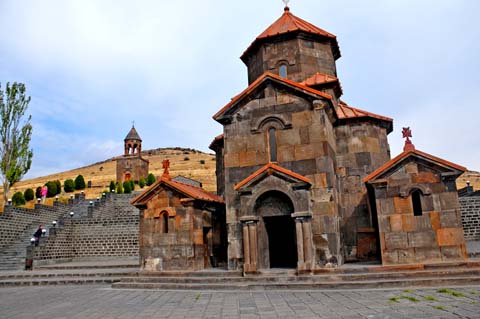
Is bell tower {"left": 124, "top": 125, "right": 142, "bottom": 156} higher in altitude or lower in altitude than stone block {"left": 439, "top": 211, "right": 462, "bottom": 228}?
higher

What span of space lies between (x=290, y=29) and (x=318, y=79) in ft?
8.30

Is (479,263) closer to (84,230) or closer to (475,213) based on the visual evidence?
(475,213)

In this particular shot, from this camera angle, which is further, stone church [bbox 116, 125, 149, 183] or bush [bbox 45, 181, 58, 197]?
stone church [bbox 116, 125, 149, 183]

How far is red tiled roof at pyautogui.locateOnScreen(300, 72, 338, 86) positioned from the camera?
12898 mm

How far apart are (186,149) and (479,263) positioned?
3654 inches

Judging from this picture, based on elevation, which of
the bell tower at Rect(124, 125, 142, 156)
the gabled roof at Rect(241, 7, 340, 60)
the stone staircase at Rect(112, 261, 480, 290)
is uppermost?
the bell tower at Rect(124, 125, 142, 156)

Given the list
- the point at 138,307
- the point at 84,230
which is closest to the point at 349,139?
the point at 138,307

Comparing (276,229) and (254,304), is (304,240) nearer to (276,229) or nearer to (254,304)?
(276,229)

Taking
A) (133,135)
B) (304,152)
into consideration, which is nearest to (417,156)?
(304,152)

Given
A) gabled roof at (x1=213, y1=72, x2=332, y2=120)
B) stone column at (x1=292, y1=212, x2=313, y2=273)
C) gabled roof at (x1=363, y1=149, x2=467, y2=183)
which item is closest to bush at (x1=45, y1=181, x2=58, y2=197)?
gabled roof at (x1=213, y1=72, x2=332, y2=120)

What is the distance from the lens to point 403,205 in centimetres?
1002

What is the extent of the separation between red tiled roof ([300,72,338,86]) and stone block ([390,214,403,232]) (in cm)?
532

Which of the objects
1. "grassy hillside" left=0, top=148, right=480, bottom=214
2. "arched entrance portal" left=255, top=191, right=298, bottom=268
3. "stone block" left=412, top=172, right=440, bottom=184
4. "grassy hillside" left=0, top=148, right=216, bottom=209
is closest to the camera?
"stone block" left=412, top=172, right=440, bottom=184

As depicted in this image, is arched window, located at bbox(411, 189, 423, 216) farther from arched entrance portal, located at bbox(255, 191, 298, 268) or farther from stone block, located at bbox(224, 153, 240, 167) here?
stone block, located at bbox(224, 153, 240, 167)
